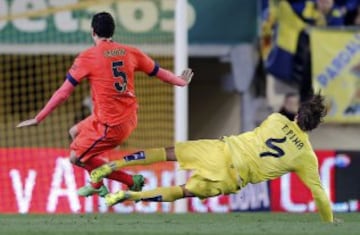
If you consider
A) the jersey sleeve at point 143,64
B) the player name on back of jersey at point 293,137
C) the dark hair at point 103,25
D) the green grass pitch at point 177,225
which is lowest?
the green grass pitch at point 177,225

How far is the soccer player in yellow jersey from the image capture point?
36.8 ft

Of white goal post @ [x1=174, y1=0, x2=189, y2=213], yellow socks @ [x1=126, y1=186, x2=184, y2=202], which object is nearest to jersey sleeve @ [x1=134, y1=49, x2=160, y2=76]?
yellow socks @ [x1=126, y1=186, x2=184, y2=202]

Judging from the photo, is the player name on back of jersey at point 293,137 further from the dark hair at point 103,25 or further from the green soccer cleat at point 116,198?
the dark hair at point 103,25

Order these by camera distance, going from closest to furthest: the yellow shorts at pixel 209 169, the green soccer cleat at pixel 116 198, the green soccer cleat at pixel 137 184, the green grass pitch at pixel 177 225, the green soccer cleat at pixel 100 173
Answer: the green grass pitch at pixel 177 225, the green soccer cleat at pixel 116 198, the yellow shorts at pixel 209 169, the green soccer cleat at pixel 100 173, the green soccer cleat at pixel 137 184

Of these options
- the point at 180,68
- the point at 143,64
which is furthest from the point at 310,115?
the point at 180,68

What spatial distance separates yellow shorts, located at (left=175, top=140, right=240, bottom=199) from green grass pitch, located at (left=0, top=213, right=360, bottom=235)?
0.33 metres

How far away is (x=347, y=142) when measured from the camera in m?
20.5

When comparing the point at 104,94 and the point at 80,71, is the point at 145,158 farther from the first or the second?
the point at 80,71

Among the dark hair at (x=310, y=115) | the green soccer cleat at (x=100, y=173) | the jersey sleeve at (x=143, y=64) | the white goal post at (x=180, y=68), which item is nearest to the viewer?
the dark hair at (x=310, y=115)

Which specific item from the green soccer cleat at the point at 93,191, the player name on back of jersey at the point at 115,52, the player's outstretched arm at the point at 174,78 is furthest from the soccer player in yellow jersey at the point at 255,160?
the player name on back of jersey at the point at 115,52

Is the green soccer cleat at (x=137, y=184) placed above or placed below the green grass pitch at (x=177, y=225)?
above

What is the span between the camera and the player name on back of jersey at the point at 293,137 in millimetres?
11195

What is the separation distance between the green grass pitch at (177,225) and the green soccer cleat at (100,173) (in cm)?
41

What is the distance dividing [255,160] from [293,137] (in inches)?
16.0
